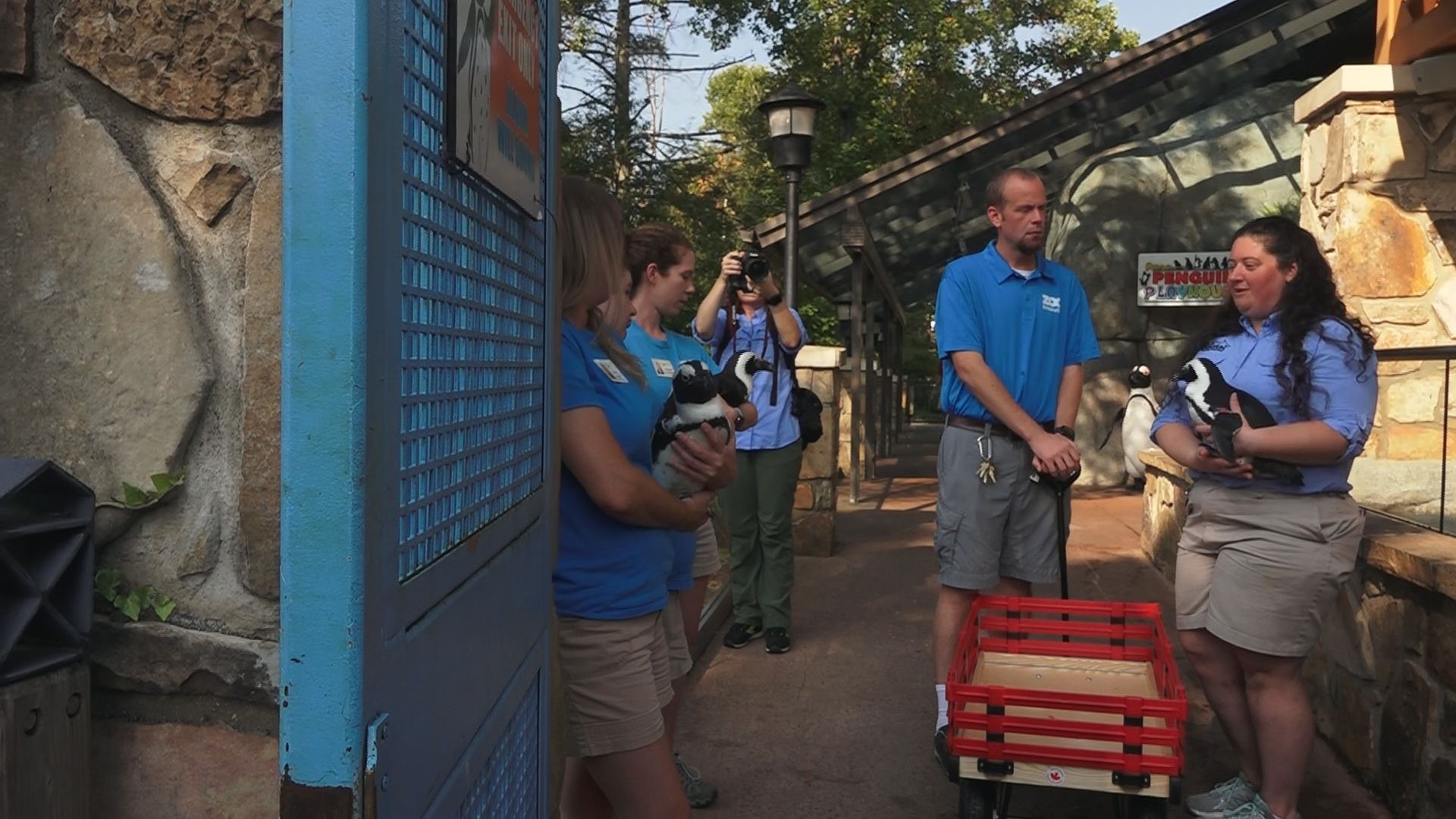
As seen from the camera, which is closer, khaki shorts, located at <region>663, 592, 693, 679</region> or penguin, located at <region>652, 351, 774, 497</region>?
penguin, located at <region>652, 351, 774, 497</region>

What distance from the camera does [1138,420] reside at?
39.4 feet

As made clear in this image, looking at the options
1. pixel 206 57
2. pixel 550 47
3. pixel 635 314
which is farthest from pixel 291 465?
pixel 635 314

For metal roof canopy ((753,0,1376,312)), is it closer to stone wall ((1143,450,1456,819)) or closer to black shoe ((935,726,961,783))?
stone wall ((1143,450,1456,819))

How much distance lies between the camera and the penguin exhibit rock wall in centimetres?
1368

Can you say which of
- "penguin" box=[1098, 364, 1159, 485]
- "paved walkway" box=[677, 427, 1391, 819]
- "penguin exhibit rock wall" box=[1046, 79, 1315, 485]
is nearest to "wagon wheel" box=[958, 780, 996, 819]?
"paved walkway" box=[677, 427, 1391, 819]

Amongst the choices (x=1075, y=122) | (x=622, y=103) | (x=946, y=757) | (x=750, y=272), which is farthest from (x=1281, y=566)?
(x=622, y=103)

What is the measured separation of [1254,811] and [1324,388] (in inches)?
48.7

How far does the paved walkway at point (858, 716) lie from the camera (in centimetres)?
386

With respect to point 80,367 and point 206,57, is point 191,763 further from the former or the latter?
point 206,57

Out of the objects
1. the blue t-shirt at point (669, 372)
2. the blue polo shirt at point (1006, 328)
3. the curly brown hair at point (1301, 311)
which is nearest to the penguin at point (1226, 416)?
the curly brown hair at point (1301, 311)

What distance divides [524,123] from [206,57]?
0.39m

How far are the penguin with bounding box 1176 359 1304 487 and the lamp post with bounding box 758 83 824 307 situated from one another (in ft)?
16.5

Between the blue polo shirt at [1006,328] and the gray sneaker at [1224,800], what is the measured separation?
4.27 ft

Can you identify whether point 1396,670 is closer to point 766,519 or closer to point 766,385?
point 766,519
